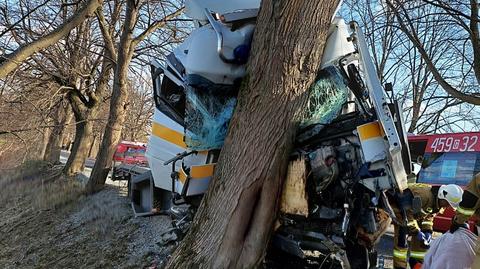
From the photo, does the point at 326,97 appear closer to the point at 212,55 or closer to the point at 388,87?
the point at 388,87

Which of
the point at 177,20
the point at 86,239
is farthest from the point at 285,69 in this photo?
the point at 177,20

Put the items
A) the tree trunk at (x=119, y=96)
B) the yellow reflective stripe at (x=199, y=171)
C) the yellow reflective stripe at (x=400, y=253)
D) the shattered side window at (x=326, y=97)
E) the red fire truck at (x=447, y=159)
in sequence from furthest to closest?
the tree trunk at (x=119, y=96) < the red fire truck at (x=447, y=159) < the yellow reflective stripe at (x=400, y=253) < the yellow reflective stripe at (x=199, y=171) < the shattered side window at (x=326, y=97)

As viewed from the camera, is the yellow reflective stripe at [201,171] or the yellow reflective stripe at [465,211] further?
the yellow reflective stripe at [201,171]

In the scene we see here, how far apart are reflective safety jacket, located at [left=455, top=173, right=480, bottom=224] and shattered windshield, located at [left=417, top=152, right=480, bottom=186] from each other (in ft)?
13.7

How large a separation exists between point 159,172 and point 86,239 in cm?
348

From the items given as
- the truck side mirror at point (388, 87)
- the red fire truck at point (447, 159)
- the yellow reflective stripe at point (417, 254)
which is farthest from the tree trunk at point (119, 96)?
the truck side mirror at point (388, 87)

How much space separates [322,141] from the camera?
3.59 m

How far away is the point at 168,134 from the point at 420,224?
3544 millimetres

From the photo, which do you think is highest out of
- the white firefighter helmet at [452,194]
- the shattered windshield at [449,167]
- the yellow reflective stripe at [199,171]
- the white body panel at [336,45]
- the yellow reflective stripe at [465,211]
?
the white body panel at [336,45]

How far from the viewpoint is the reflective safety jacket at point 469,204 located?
12.2ft

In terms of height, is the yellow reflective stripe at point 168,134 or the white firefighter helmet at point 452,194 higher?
the yellow reflective stripe at point 168,134

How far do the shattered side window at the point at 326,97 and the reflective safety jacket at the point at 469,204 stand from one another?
129cm

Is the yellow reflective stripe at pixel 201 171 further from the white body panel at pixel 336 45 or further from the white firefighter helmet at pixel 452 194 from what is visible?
the white firefighter helmet at pixel 452 194

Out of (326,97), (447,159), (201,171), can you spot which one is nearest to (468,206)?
(326,97)
